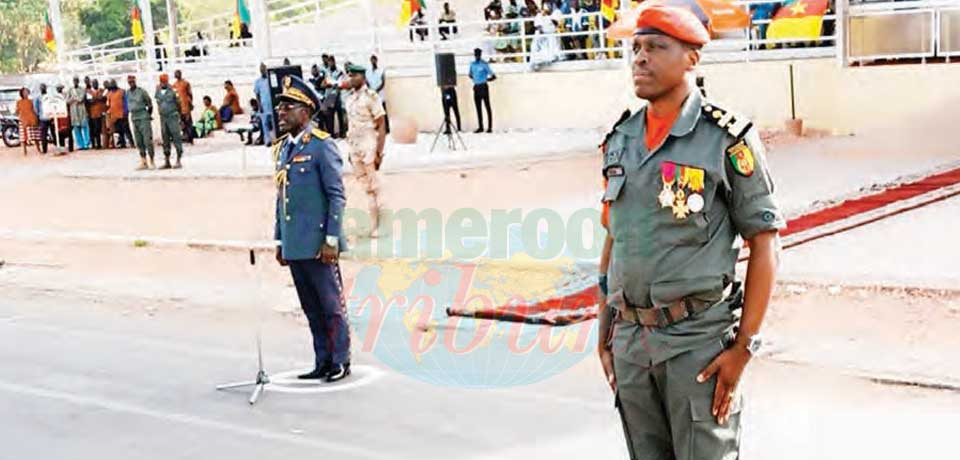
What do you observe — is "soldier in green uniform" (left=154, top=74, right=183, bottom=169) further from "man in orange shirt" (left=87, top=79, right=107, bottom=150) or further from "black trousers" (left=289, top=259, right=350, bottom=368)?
"black trousers" (left=289, top=259, right=350, bottom=368)

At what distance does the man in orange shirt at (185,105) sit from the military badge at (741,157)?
77.3ft

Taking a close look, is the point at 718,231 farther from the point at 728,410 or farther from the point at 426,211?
the point at 426,211

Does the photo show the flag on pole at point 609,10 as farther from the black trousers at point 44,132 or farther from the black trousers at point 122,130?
the black trousers at point 44,132

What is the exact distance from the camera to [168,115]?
2031 centimetres

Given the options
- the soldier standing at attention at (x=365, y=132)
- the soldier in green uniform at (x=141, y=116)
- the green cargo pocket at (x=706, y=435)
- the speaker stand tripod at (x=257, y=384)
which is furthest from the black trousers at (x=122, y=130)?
the green cargo pocket at (x=706, y=435)

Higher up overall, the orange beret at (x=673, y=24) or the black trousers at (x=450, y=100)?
the orange beret at (x=673, y=24)

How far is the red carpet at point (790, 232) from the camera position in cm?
845

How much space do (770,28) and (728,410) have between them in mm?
15990

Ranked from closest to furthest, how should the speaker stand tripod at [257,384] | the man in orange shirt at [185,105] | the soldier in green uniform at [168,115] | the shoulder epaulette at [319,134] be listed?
Answer: the speaker stand tripod at [257,384] → the shoulder epaulette at [319,134] → the soldier in green uniform at [168,115] → the man in orange shirt at [185,105]

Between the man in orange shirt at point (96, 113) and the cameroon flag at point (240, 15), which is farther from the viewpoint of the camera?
the cameroon flag at point (240, 15)

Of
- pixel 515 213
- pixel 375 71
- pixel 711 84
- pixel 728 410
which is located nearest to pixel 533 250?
pixel 515 213

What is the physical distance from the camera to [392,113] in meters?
23.7

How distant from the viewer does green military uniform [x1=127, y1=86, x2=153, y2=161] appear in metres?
20.7

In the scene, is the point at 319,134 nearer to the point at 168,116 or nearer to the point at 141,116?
the point at 168,116
